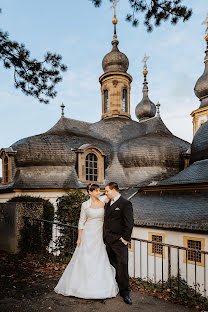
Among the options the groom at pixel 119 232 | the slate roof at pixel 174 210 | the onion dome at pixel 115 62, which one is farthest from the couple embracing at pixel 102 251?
the onion dome at pixel 115 62

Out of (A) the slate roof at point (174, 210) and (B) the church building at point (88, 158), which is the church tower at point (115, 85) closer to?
(B) the church building at point (88, 158)

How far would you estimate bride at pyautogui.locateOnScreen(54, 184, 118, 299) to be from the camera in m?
4.04

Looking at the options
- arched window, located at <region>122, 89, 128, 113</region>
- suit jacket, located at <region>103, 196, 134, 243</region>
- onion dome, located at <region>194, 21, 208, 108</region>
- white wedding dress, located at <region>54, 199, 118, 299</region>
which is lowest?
white wedding dress, located at <region>54, 199, 118, 299</region>

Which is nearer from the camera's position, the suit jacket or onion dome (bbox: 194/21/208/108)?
the suit jacket

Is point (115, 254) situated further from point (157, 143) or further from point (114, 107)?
point (114, 107)

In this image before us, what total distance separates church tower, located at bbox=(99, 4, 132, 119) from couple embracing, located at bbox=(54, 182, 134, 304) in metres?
23.4

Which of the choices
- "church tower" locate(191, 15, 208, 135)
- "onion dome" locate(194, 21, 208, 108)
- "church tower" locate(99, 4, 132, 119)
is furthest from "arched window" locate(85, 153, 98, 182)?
"onion dome" locate(194, 21, 208, 108)

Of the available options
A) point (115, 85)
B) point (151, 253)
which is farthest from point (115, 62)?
point (151, 253)

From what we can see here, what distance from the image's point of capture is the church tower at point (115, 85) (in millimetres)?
27516

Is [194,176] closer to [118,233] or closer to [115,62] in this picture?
[118,233]

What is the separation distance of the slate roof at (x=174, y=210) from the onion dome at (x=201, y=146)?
3.37 meters

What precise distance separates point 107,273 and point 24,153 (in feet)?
51.9

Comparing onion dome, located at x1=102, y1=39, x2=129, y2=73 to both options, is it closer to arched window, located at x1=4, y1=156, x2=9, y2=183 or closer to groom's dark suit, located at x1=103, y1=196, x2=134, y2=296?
arched window, located at x1=4, y1=156, x2=9, y2=183

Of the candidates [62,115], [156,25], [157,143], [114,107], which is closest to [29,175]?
[62,115]
